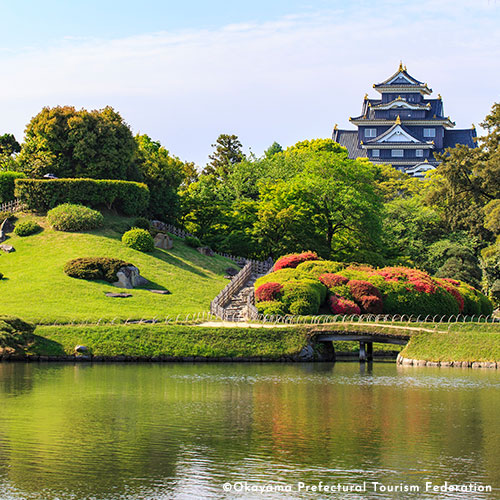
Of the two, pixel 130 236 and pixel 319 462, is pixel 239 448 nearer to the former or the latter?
pixel 319 462

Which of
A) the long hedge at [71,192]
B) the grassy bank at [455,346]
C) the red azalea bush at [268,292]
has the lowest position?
the grassy bank at [455,346]

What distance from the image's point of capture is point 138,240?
2672 inches

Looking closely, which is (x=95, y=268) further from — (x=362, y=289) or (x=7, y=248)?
(x=362, y=289)

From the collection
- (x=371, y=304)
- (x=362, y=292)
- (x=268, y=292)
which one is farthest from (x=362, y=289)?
(x=268, y=292)

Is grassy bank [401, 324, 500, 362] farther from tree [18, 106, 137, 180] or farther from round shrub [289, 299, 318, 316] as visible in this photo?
tree [18, 106, 137, 180]

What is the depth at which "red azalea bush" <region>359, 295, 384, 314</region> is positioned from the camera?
54.8m

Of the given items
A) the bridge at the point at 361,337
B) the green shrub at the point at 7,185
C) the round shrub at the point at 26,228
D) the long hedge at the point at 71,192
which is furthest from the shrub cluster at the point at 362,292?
the green shrub at the point at 7,185

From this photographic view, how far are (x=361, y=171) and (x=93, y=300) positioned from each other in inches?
1174

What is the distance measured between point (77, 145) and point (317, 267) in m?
26.5

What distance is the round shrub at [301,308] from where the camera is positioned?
5200cm

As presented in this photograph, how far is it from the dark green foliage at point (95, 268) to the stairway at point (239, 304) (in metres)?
8.95

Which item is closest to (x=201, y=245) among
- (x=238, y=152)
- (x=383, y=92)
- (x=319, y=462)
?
(x=238, y=152)

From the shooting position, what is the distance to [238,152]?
117062 millimetres

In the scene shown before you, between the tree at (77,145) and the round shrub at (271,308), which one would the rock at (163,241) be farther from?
the round shrub at (271,308)
